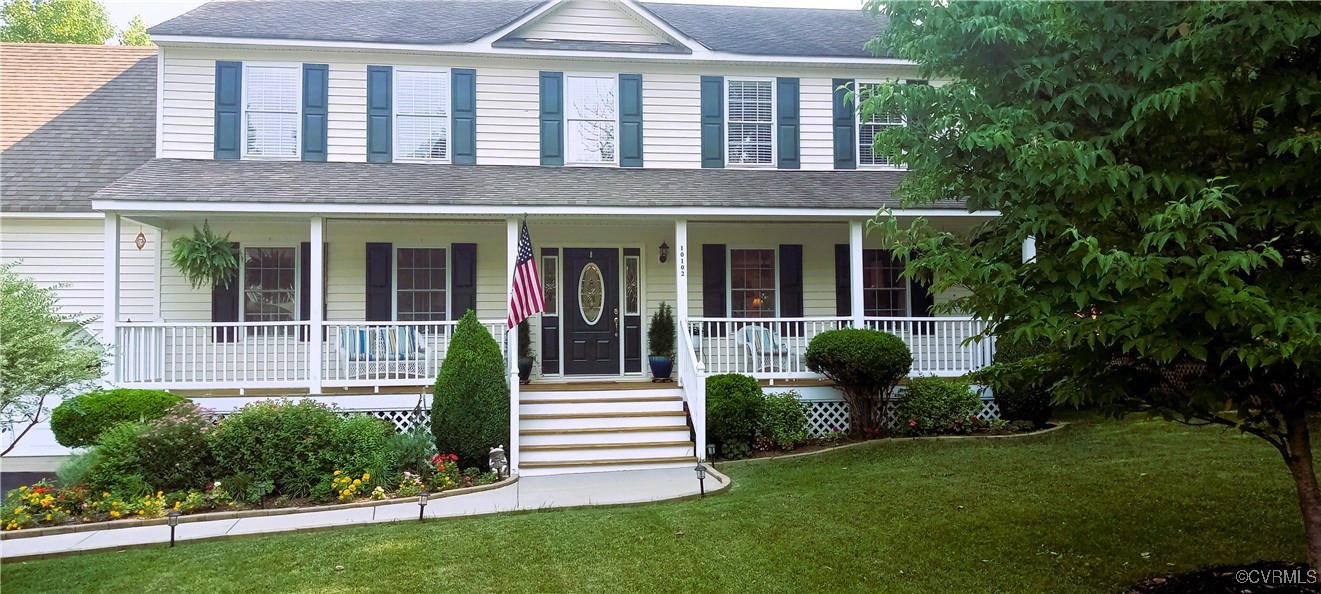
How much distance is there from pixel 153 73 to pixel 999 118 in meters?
17.8

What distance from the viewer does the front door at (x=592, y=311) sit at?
13.1 m

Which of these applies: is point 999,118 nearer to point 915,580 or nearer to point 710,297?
point 915,580

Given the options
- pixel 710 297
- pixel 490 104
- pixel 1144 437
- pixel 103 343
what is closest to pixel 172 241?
pixel 103 343

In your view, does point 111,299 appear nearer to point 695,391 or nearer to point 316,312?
point 316,312

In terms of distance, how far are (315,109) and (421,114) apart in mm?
1644

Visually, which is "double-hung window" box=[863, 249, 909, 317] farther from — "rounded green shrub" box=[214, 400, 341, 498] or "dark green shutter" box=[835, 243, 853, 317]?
"rounded green shrub" box=[214, 400, 341, 498]

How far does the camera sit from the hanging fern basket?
11523 mm

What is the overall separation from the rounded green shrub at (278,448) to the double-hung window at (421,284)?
402cm

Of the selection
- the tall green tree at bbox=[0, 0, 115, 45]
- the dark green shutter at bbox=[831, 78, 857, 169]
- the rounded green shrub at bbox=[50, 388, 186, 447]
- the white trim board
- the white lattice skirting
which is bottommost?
the white lattice skirting

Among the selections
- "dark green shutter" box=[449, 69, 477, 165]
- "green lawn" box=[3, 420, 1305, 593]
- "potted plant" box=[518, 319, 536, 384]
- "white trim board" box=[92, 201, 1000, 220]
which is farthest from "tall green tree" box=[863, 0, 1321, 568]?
"dark green shutter" box=[449, 69, 477, 165]

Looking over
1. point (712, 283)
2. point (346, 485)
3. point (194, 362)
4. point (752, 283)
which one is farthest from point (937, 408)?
point (194, 362)

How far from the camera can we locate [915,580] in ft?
17.6

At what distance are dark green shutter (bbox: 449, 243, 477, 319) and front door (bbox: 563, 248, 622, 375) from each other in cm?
156

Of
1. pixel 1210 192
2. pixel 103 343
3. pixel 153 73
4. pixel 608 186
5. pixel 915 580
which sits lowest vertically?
pixel 915 580
